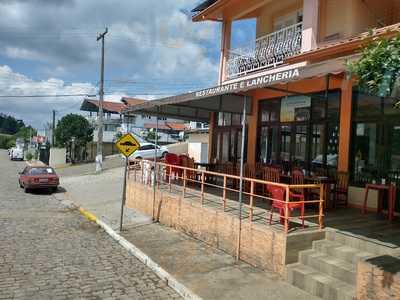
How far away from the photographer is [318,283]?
6805 mm

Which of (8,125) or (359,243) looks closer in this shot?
(359,243)

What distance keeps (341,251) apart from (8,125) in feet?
592

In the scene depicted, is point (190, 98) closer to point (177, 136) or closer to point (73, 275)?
point (73, 275)

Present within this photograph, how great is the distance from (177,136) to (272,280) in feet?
203

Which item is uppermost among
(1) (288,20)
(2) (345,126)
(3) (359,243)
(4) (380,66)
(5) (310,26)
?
(1) (288,20)

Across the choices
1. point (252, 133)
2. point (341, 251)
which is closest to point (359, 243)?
point (341, 251)

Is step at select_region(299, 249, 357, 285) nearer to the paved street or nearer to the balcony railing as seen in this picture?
the paved street

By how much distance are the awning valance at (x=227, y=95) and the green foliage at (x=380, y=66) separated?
46.0 inches

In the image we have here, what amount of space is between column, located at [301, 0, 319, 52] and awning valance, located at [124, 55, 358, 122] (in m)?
0.84

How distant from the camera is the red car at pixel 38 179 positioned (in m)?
23.1

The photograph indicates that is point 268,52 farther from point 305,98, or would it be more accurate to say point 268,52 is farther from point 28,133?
point 28,133

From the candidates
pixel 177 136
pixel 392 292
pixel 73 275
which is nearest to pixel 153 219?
pixel 73 275

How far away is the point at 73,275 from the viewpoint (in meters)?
8.05

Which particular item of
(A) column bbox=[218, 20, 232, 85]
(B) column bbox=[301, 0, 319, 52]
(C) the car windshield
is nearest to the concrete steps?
(B) column bbox=[301, 0, 319, 52]
